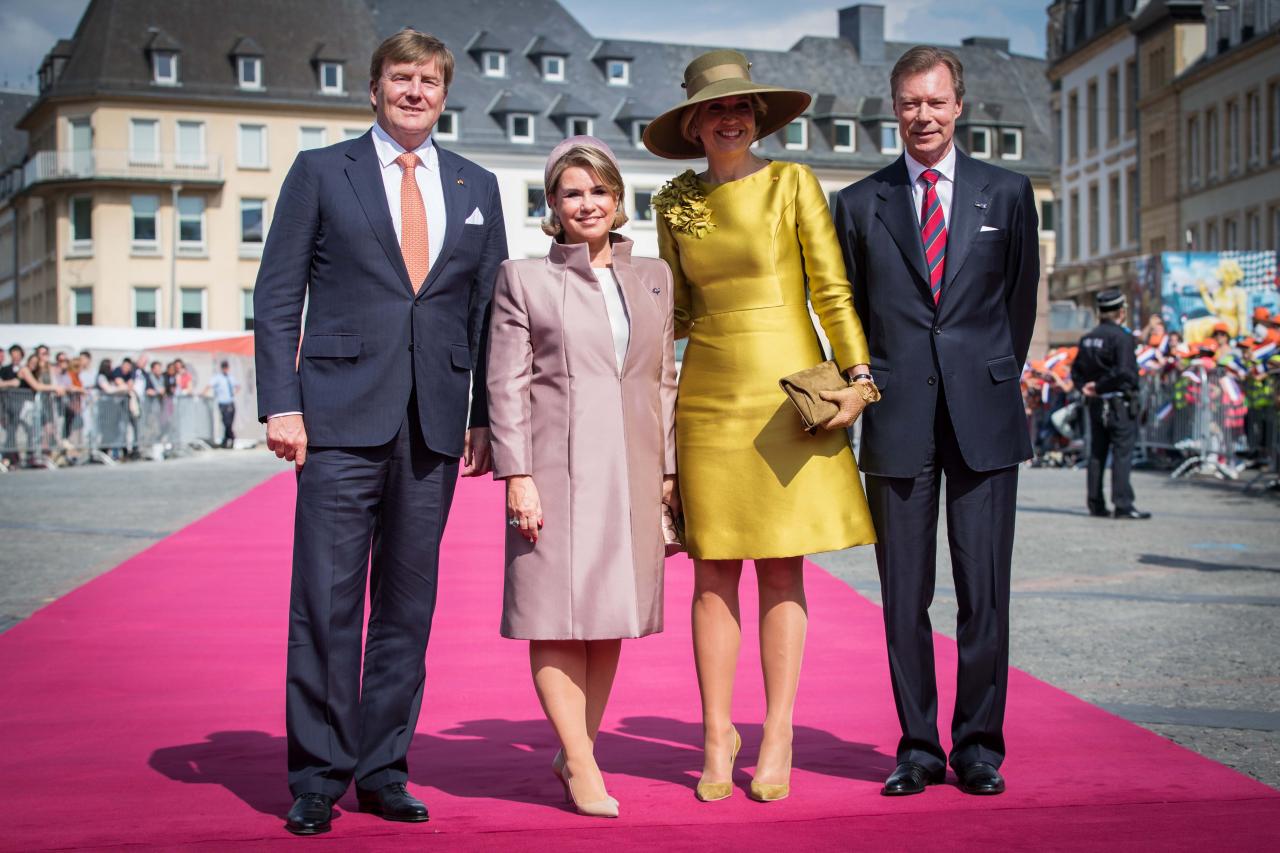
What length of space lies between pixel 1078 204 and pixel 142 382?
42836 mm

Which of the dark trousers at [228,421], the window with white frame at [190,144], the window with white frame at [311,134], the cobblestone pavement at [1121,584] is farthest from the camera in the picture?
the window with white frame at [311,134]

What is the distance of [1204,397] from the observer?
22266 millimetres

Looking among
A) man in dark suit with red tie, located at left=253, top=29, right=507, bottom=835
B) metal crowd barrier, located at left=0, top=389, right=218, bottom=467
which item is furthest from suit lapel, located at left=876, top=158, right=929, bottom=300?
metal crowd barrier, located at left=0, top=389, right=218, bottom=467

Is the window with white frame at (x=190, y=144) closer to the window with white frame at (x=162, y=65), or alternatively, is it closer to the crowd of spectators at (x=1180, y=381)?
the window with white frame at (x=162, y=65)

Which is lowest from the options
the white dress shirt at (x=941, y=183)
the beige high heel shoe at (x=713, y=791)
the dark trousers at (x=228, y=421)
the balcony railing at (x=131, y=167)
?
the beige high heel shoe at (x=713, y=791)

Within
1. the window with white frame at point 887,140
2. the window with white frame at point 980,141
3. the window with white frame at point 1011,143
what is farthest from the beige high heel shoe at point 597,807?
the window with white frame at point 1011,143

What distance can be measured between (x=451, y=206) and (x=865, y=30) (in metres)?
78.1

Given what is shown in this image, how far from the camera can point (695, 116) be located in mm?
5473

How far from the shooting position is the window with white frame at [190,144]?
218 ft

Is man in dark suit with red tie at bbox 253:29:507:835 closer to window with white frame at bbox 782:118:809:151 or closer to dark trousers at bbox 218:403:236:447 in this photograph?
dark trousers at bbox 218:403:236:447

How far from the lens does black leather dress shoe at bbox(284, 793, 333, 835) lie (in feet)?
15.7

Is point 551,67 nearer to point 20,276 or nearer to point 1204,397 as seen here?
point 20,276

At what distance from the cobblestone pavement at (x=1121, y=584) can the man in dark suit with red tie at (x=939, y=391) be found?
998 millimetres

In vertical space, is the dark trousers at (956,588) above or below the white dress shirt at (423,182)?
below
